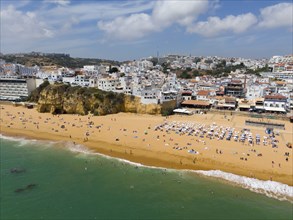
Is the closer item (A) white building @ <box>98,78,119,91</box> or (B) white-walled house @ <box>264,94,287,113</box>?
(B) white-walled house @ <box>264,94,287,113</box>

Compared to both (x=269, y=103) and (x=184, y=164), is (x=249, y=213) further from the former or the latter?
(x=269, y=103)

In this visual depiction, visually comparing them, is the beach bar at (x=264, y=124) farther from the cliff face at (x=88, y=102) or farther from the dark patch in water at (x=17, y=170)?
the dark patch in water at (x=17, y=170)

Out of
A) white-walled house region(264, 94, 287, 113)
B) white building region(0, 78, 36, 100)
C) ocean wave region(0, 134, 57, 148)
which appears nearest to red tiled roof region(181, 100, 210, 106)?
white-walled house region(264, 94, 287, 113)

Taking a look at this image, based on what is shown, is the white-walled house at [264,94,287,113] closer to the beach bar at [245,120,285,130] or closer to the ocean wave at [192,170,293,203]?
the beach bar at [245,120,285,130]

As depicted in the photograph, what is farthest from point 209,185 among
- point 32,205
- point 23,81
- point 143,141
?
point 23,81

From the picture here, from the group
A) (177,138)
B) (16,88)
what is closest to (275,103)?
(177,138)

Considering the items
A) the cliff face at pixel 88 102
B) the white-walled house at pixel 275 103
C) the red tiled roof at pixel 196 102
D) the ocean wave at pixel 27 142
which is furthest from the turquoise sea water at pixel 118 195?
the white-walled house at pixel 275 103

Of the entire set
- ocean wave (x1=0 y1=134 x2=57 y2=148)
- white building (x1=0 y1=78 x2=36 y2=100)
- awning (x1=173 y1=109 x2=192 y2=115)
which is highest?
white building (x1=0 y1=78 x2=36 y2=100)
